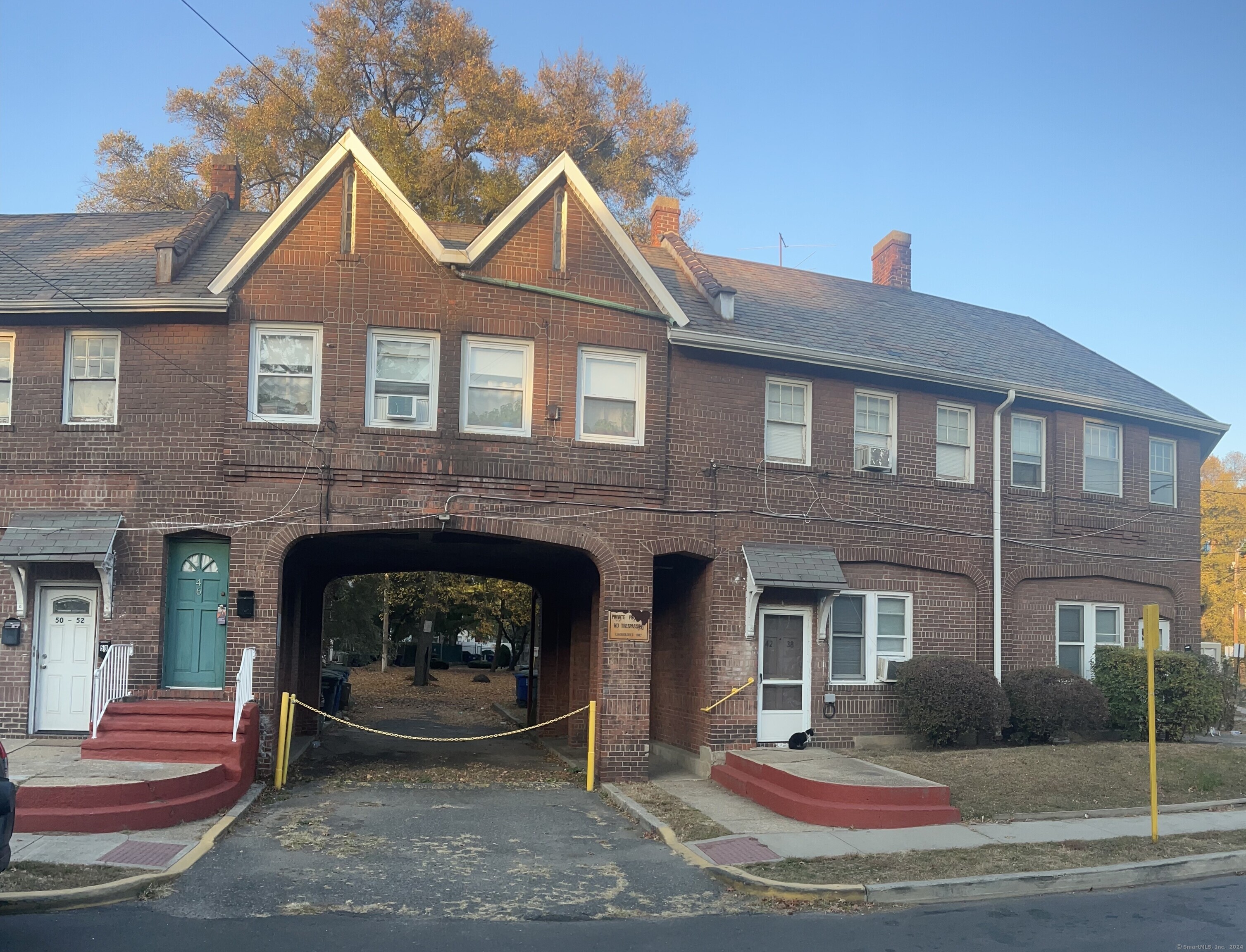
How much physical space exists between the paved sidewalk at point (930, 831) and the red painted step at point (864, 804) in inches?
4.4

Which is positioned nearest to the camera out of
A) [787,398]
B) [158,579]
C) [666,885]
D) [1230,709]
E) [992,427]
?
[666,885]

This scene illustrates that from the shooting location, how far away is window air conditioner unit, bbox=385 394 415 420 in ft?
50.9

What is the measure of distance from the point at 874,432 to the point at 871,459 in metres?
0.60

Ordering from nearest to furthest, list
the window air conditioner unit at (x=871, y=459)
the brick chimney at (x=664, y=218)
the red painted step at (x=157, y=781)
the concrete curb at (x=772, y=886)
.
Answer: the concrete curb at (x=772, y=886) < the red painted step at (x=157, y=781) < the window air conditioner unit at (x=871, y=459) < the brick chimney at (x=664, y=218)

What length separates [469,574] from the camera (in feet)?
70.4

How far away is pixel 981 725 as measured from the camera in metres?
17.1

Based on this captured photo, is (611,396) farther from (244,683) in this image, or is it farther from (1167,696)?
(1167,696)

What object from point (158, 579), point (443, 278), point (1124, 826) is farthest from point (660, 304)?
point (1124, 826)

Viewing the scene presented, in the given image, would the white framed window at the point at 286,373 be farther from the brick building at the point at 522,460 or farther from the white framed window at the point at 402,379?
the white framed window at the point at 402,379

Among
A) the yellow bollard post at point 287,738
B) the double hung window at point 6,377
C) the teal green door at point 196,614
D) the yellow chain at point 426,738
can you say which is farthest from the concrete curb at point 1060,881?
the double hung window at point 6,377

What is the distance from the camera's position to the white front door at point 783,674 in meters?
16.8

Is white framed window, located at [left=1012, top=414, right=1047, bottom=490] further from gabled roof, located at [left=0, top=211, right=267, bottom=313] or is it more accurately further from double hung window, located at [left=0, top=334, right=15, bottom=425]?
double hung window, located at [left=0, top=334, right=15, bottom=425]

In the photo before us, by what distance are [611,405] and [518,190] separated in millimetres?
15530

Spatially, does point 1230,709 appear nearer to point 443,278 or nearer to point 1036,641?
point 1036,641
